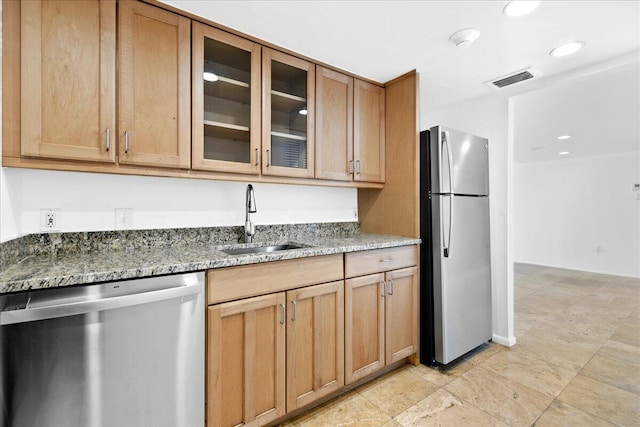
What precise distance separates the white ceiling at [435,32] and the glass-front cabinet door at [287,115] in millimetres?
126

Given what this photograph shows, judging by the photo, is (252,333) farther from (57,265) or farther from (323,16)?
(323,16)

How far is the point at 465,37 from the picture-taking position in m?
1.86

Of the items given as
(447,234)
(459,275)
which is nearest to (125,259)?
(447,234)

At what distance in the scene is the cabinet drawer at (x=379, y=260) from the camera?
1924 mm

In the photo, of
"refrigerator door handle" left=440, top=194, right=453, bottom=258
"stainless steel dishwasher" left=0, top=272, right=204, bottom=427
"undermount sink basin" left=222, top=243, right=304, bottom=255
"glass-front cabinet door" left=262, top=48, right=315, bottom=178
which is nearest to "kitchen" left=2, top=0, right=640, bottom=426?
"undermount sink basin" left=222, top=243, right=304, bottom=255

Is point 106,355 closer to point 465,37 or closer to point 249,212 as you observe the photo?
point 249,212

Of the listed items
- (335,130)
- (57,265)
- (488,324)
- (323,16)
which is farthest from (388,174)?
(57,265)

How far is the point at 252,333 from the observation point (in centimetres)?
150

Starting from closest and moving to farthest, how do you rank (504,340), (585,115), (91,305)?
(91,305) < (504,340) < (585,115)

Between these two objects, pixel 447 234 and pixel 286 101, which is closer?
pixel 286 101

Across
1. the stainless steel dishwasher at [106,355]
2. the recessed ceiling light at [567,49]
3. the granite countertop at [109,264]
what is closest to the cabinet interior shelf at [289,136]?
the granite countertop at [109,264]

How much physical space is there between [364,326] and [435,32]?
1.95m

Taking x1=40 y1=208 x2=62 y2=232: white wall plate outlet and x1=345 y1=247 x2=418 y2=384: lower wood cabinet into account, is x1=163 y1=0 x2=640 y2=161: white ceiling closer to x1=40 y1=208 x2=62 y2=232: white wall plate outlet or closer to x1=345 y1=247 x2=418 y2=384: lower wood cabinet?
x1=40 y1=208 x2=62 y2=232: white wall plate outlet

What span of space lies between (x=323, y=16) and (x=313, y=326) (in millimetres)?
1803
